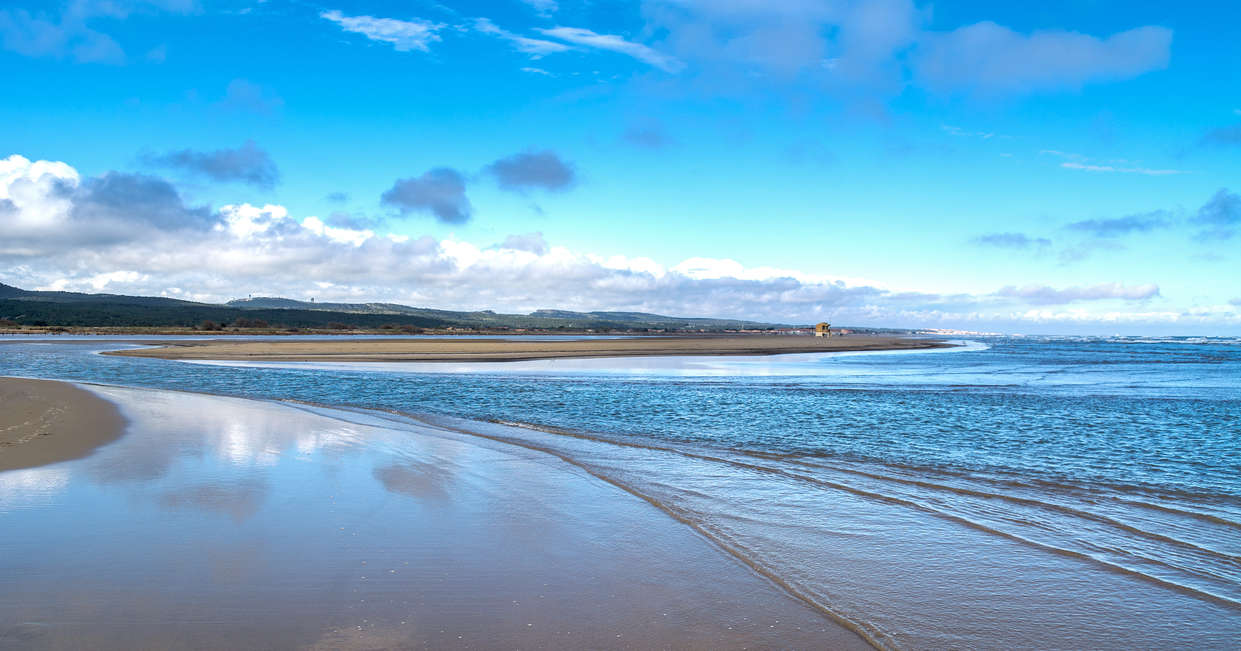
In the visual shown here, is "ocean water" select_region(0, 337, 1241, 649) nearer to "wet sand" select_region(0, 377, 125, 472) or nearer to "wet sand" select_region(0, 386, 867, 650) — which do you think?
"wet sand" select_region(0, 386, 867, 650)

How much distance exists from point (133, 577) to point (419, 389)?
18462 mm

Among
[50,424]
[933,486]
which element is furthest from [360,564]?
[50,424]

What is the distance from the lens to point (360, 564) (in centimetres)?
575

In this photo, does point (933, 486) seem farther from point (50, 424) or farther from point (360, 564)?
point (50, 424)

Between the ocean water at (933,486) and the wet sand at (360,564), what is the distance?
30.9 inches

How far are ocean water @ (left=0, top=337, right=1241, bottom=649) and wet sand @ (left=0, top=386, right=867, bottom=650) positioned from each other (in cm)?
79

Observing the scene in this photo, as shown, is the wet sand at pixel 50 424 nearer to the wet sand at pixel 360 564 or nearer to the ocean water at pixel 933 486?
the wet sand at pixel 360 564

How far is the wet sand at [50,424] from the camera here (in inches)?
402

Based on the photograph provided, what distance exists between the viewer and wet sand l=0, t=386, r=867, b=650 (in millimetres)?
4461

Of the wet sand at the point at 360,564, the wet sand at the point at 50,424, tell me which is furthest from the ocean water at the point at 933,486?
the wet sand at the point at 50,424

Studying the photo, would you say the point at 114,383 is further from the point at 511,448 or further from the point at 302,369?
the point at 511,448

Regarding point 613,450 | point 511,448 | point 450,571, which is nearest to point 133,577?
point 450,571

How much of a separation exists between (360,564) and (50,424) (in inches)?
444

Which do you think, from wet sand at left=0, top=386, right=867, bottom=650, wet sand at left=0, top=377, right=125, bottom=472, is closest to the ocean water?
wet sand at left=0, top=386, right=867, bottom=650
